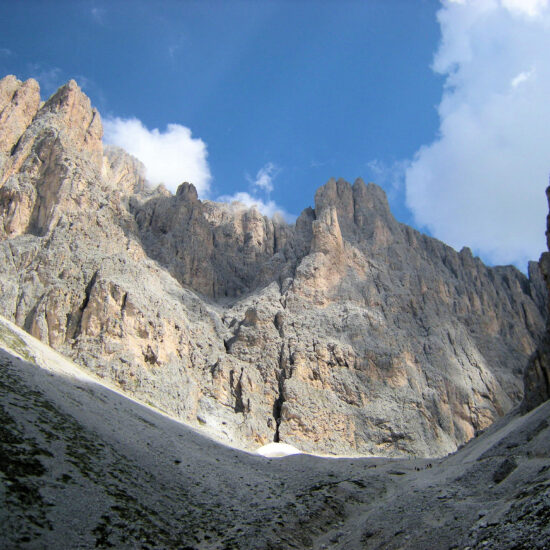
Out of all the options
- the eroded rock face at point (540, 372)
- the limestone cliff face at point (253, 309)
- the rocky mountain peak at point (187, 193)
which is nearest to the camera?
the eroded rock face at point (540, 372)

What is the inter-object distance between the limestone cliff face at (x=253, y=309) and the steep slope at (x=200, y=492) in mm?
23301

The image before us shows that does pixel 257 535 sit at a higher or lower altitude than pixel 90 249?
lower

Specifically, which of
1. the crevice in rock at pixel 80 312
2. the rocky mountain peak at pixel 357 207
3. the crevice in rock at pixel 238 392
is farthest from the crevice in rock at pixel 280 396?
the rocky mountain peak at pixel 357 207

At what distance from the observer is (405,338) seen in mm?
70000

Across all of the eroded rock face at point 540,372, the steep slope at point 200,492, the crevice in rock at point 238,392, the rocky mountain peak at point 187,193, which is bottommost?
the steep slope at point 200,492

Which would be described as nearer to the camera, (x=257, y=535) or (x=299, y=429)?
(x=257, y=535)

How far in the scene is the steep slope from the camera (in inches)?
471

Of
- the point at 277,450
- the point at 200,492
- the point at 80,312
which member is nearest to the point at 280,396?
the point at 277,450

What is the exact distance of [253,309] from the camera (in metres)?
68.4

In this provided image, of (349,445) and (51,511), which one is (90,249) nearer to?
(349,445)

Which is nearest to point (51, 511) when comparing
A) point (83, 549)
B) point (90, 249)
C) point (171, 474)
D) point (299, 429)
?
point (83, 549)

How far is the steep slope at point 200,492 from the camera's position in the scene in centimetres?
1197

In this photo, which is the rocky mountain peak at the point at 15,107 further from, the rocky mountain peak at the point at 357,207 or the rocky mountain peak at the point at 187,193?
the rocky mountain peak at the point at 357,207

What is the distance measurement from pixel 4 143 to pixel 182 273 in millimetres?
33403
